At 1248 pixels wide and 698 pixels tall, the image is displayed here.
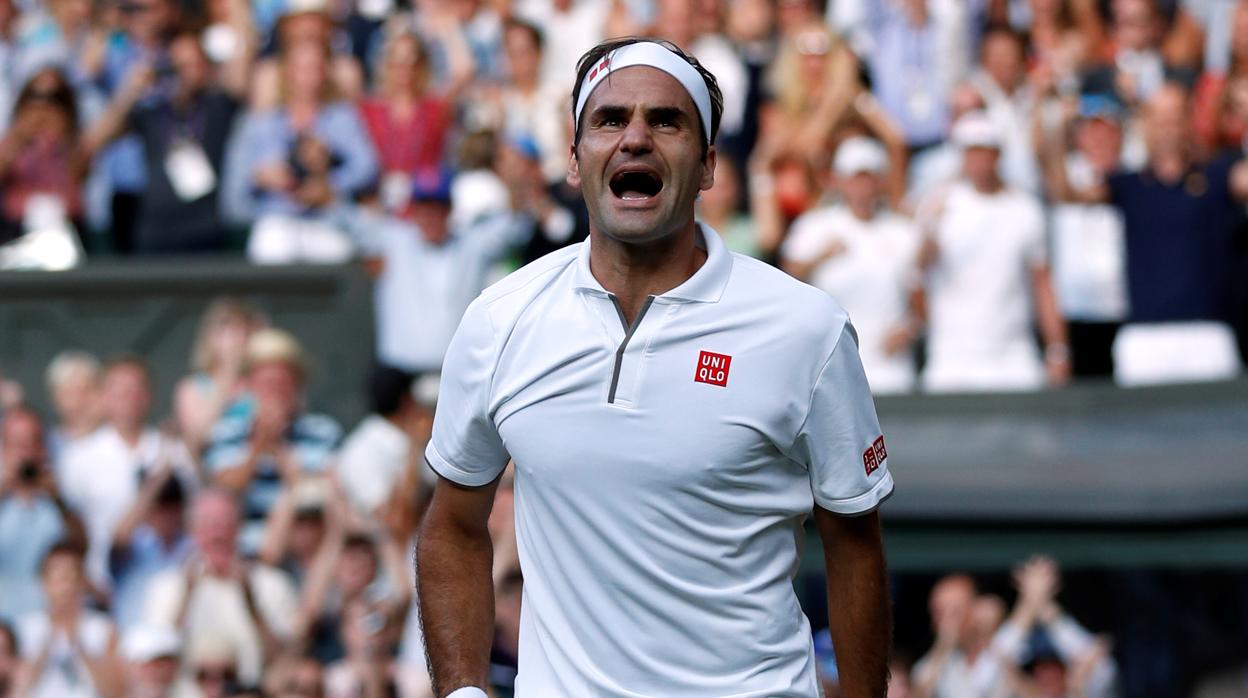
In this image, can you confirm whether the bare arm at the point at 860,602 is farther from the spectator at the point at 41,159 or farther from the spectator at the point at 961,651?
the spectator at the point at 41,159

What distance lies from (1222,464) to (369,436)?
150 inches

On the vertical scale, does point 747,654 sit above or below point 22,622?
above

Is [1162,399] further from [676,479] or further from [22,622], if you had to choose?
[676,479]

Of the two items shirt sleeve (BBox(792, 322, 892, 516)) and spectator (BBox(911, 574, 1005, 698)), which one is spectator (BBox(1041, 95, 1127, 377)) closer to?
spectator (BBox(911, 574, 1005, 698))

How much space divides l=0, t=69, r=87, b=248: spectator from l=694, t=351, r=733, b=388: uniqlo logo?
8379 mm

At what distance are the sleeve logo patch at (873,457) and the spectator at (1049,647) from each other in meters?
6.01

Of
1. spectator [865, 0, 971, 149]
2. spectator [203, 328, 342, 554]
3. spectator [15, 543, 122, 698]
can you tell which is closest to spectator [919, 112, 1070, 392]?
spectator [865, 0, 971, 149]

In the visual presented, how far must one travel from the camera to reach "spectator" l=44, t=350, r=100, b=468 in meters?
10.3

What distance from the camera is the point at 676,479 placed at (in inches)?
145

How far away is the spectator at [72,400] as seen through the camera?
1033 cm

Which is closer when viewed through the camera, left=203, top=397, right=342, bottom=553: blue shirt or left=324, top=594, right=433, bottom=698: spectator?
left=324, top=594, right=433, bottom=698: spectator

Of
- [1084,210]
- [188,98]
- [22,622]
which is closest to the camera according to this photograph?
[22,622]

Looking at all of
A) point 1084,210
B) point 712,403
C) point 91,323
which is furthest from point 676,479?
point 91,323

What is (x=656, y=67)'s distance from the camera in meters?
3.79
